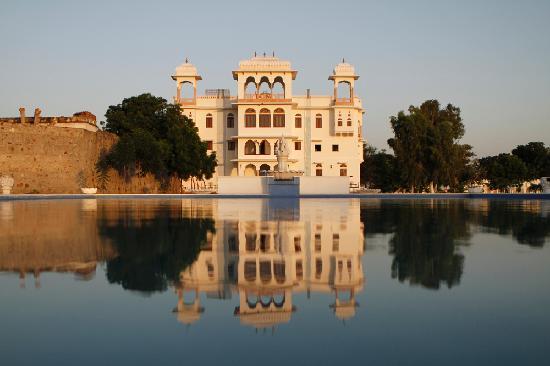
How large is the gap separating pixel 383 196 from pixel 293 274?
102ft

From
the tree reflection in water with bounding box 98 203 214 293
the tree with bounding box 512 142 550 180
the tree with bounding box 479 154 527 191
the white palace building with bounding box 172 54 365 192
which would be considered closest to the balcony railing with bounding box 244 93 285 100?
the white palace building with bounding box 172 54 365 192

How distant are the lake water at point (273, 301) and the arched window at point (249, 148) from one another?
42566 mm

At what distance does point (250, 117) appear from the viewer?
5175cm

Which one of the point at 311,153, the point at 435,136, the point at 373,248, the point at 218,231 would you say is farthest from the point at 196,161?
the point at 373,248

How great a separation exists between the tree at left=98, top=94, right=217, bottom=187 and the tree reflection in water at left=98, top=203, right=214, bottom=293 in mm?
28331

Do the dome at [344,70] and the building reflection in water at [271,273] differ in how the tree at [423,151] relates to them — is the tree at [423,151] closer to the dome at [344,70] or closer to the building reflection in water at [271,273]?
the dome at [344,70]

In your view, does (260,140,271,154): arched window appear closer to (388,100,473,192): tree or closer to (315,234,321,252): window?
(388,100,473,192): tree

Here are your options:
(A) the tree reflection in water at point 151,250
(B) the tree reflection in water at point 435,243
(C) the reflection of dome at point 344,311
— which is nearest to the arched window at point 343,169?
(B) the tree reflection in water at point 435,243

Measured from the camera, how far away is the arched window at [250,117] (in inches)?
2030

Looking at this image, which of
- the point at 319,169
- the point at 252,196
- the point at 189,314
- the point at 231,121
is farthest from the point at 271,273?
the point at 231,121

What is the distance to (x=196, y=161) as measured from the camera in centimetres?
4312

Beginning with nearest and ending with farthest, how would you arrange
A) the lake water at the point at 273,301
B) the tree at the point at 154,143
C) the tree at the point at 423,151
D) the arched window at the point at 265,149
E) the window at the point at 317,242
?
the lake water at the point at 273,301
the window at the point at 317,242
the tree at the point at 154,143
the tree at the point at 423,151
the arched window at the point at 265,149

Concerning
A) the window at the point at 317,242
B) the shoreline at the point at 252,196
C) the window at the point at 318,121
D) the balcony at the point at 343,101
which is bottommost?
the window at the point at 317,242

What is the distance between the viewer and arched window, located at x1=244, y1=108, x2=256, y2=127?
5156 centimetres
